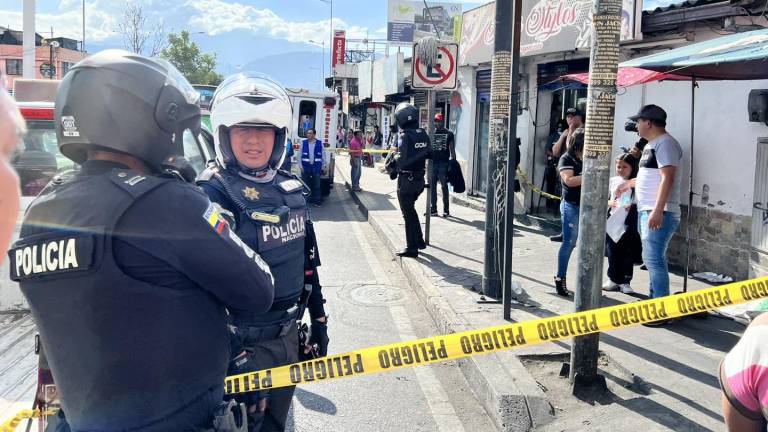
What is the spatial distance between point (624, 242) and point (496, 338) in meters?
4.13

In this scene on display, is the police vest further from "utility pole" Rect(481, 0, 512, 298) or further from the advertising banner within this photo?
the advertising banner

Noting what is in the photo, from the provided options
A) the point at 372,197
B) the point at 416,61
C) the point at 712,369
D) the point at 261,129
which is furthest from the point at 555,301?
the point at 372,197

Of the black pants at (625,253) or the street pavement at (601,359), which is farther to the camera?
the black pants at (625,253)

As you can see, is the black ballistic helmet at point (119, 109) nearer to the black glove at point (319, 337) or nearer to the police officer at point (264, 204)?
the police officer at point (264, 204)

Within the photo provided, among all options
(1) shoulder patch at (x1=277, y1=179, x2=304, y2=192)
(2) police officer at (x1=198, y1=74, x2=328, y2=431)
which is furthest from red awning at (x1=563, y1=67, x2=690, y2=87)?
(2) police officer at (x1=198, y1=74, x2=328, y2=431)

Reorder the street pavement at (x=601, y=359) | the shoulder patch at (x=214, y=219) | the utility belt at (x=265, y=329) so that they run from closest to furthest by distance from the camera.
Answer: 1. the shoulder patch at (x=214, y=219)
2. the utility belt at (x=265, y=329)
3. the street pavement at (x=601, y=359)

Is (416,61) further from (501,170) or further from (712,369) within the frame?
(712,369)

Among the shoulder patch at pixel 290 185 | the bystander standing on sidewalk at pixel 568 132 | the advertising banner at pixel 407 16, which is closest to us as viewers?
the shoulder patch at pixel 290 185

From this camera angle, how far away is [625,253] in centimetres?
670

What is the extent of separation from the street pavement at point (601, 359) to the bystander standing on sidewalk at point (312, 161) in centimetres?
618

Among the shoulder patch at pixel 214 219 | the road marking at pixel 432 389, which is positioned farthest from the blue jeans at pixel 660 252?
the shoulder patch at pixel 214 219

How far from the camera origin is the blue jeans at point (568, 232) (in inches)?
251

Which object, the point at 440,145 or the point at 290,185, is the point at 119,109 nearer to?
the point at 290,185

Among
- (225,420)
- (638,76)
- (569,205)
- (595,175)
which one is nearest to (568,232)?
(569,205)
